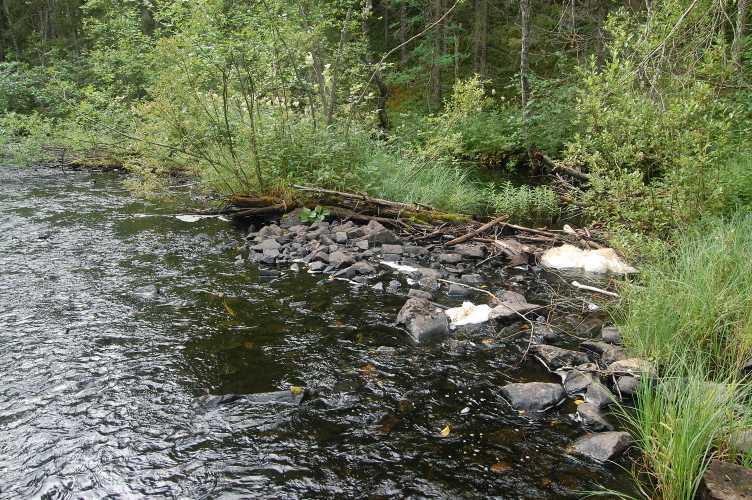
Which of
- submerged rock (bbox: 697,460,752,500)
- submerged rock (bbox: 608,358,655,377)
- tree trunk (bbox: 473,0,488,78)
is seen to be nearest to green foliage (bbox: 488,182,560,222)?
submerged rock (bbox: 608,358,655,377)

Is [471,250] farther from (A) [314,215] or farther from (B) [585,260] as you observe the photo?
(A) [314,215]

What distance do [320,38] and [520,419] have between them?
8610mm

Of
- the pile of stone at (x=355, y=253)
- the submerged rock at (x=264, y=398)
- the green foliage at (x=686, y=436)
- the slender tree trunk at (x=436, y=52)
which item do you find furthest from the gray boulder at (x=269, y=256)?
the slender tree trunk at (x=436, y=52)

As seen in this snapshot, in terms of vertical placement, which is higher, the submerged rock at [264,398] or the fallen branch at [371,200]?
the fallen branch at [371,200]

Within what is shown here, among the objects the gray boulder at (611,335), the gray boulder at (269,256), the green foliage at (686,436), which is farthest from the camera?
the gray boulder at (269,256)

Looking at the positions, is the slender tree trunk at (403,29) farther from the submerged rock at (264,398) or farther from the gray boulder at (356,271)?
the submerged rock at (264,398)

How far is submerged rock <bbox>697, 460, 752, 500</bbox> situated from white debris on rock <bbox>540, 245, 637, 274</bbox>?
14.4ft

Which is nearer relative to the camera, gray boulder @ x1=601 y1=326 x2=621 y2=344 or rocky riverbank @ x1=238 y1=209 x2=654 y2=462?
rocky riverbank @ x1=238 y1=209 x2=654 y2=462

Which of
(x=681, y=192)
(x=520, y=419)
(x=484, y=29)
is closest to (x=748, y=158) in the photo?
(x=681, y=192)

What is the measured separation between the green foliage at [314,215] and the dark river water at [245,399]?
2.38 metres

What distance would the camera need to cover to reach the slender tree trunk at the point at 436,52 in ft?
64.6

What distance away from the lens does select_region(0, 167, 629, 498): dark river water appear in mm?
3268

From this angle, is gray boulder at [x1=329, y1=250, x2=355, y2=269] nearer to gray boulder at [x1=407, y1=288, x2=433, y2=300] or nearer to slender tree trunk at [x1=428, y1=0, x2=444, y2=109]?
gray boulder at [x1=407, y1=288, x2=433, y2=300]

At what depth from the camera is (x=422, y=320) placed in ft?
17.8
